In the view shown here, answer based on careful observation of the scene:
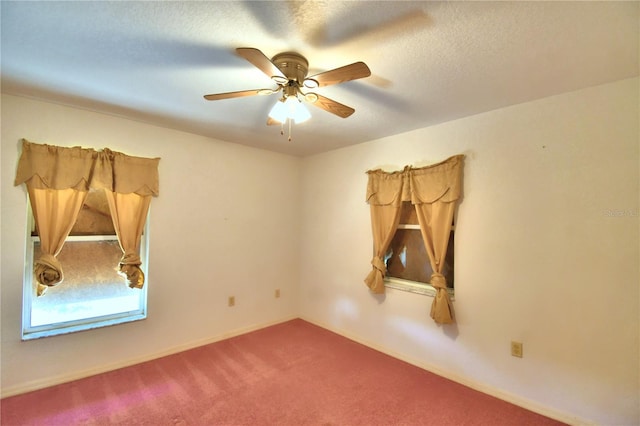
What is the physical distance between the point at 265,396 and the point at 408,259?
6.18 ft

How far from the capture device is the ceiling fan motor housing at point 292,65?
1665 millimetres

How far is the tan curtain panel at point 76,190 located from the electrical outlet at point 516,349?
10.9ft

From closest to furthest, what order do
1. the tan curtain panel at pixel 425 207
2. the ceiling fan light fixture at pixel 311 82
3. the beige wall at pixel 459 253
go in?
the ceiling fan light fixture at pixel 311 82, the beige wall at pixel 459 253, the tan curtain panel at pixel 425 207

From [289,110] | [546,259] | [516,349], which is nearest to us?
[289,110]

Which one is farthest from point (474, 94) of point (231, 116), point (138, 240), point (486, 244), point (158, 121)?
point (138, 240)

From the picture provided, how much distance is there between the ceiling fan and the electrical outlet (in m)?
2.21

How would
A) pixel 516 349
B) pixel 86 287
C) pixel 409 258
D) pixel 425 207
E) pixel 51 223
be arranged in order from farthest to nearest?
pixel 409 258, pixel 425 207, pixel 86 287, pixel 51 223, pixel 516 349

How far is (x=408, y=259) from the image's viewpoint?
124 inches

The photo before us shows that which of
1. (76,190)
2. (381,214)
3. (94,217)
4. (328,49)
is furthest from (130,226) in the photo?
(381,214)

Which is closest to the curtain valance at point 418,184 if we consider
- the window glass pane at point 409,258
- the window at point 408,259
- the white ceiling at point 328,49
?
the window at point 408,259

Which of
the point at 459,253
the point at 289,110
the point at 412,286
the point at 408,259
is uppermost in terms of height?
the point at 289,110

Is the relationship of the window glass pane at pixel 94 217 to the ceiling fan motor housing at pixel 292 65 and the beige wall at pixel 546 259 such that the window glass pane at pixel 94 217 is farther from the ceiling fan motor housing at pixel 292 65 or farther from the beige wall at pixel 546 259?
the beige wall at pixel 546 259

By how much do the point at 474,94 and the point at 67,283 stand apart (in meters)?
3.75

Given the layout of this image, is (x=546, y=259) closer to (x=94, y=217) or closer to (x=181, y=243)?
(x=181, y=243)
